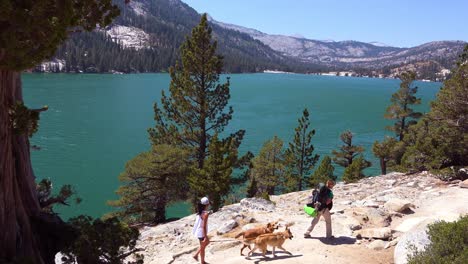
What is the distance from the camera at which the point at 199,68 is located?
2778 cm

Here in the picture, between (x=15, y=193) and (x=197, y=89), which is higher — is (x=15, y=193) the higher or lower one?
the lower one

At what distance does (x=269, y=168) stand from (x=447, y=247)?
3325 centimetres

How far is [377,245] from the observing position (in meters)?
11.7

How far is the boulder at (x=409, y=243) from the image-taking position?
32.4 ft

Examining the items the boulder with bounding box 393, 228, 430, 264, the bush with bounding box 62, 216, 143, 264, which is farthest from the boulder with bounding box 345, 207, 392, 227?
the bush with bounding box 62, 216, 143, 264

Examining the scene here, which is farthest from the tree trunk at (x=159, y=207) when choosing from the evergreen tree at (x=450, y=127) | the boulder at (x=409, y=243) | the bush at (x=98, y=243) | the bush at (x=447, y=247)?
the bush at (x=447, y=247)

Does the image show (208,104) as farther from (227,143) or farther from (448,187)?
(448,187)

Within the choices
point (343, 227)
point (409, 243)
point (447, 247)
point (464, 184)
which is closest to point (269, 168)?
point (464, 184)

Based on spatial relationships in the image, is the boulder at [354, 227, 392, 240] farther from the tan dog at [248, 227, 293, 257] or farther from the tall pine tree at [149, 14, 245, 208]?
the tall pine tree at [149, 14, 245, 208]

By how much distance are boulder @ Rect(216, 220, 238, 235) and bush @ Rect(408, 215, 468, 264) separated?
292 inches

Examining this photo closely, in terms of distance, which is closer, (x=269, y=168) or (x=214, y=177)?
(x=214, y=177)

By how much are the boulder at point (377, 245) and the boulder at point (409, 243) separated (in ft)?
3.42

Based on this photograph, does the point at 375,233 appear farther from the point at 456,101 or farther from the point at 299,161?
the point at 299,161

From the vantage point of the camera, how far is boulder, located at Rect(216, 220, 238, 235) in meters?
15.2
